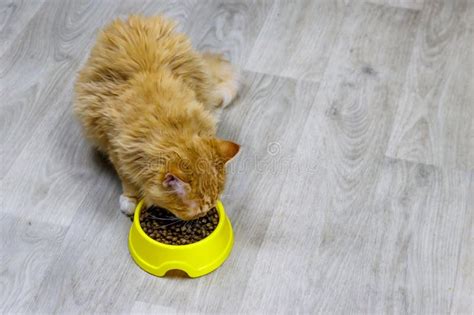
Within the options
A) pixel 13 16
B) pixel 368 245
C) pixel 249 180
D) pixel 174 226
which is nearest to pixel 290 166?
pixel 249 180

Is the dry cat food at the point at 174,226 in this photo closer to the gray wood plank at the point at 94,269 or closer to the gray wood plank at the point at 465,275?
the gray wood plank at the point at 94,269

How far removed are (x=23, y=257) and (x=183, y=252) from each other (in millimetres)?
468

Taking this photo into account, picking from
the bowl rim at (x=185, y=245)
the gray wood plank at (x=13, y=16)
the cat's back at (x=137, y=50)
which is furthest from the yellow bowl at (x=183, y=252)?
the gray wood plank at (x=13, y=16)

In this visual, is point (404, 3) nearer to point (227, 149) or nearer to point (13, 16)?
point (227, 149)

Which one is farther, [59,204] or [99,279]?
[59,204]

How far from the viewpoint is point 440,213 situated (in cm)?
190

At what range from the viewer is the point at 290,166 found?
6.66 feet

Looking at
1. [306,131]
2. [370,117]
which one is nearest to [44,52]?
[306,131]

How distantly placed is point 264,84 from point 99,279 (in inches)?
36.7

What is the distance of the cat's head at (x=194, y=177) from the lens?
1.58 metres

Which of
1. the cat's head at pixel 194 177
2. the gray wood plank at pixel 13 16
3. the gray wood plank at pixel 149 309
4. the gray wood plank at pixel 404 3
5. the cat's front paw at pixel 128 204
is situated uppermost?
the cat's head at pixel 194 177

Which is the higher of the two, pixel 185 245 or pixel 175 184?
pixel 175 184

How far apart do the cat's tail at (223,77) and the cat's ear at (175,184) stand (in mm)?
635

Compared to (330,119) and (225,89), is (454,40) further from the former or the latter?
(225,89)
